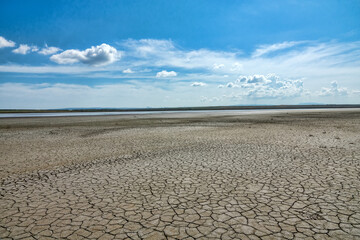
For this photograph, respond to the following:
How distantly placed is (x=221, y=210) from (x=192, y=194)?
3.22 ft

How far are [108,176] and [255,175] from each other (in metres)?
4.45

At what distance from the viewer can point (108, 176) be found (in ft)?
21.2

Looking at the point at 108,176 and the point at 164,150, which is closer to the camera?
the point at 108,176

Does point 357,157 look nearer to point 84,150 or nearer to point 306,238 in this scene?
point 306,238

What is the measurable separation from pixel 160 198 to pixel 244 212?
1.87 meters

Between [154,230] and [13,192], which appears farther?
[13,192]

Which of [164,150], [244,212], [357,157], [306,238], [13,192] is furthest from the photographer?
[164,150]

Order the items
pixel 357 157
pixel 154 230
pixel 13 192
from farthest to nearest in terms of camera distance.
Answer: pixel 357 157 → pixel 13 192 → pixel 154 230

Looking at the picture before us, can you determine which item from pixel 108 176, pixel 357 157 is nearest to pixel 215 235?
pixel 108 176

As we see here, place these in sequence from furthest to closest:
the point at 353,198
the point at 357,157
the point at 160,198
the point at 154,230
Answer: the point at 357,157, the point at 160,198, the point at 353,198, the point at 154,230

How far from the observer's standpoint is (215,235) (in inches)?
133

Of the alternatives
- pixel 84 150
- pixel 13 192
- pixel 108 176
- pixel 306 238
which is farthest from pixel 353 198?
pixel 84 150

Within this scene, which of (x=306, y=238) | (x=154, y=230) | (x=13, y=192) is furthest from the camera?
(x=13, y=192)

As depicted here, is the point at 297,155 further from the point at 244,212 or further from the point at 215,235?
the point at 215,235
